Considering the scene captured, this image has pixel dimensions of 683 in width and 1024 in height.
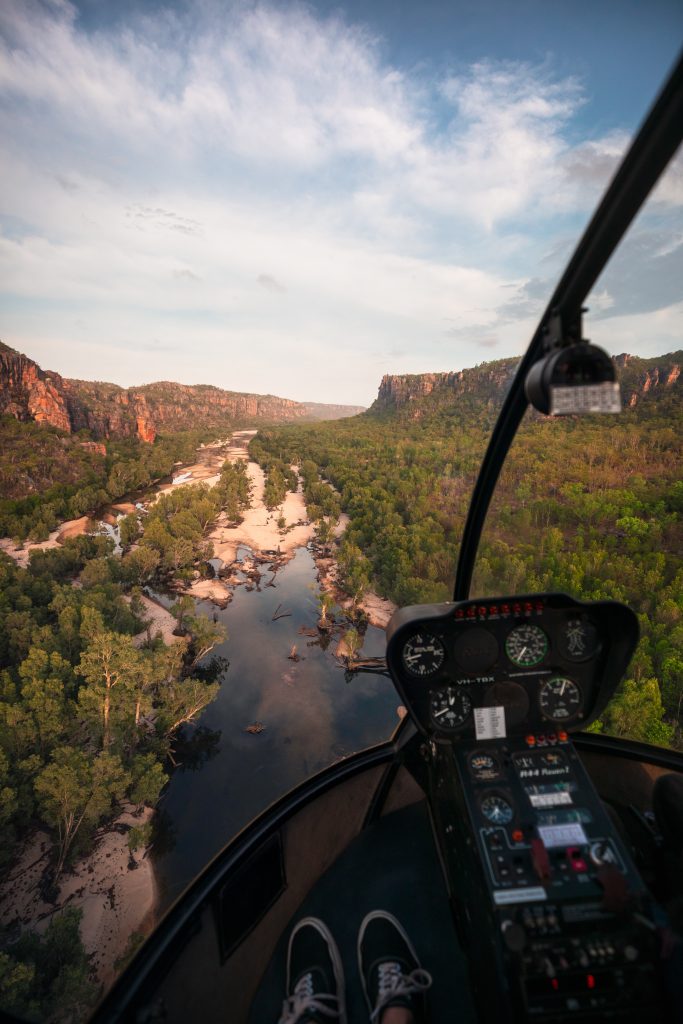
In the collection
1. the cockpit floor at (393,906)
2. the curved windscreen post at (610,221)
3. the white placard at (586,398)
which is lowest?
the cockpit floor at (393,906)

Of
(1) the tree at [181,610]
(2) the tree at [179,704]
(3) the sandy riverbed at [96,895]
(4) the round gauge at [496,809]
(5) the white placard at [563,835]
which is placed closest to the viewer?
(5) the white placard at [563,835]

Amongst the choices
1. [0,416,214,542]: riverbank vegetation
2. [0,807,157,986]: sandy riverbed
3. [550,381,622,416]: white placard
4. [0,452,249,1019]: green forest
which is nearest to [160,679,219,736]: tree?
[0,452,249,1019]: green forest

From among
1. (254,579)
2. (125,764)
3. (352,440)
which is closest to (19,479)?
(254,579)

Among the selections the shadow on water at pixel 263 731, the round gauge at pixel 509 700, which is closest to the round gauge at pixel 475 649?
the round gauge at pixel 509 700

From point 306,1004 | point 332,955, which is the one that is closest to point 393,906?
point 332,955

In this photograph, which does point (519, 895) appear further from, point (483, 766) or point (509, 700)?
point (509, 700)

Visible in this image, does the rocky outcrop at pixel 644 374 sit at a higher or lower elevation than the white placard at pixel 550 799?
higher

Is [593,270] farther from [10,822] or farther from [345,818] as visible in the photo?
[10,822]

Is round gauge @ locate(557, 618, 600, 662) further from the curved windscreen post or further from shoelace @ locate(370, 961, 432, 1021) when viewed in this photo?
shoelace @ locate(370, 961, 432, 1021)

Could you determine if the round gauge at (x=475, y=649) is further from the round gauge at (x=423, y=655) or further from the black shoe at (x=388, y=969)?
the black shoe at (x=388, y=969)
